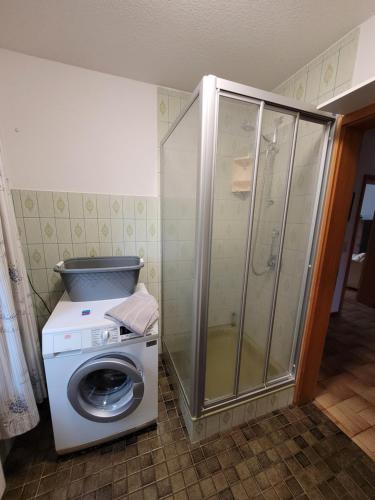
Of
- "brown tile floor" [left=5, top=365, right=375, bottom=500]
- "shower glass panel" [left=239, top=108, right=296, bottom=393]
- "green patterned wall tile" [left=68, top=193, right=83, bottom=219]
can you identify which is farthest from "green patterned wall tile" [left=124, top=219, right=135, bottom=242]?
"brown tile floor" [left=5, top=365, right=375, bottom=500]

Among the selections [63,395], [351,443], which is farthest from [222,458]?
[63,395]

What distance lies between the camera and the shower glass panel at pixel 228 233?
1.07m

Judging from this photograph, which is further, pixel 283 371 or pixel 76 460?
pixel 283 371

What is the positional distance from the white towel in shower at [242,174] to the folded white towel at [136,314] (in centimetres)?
87

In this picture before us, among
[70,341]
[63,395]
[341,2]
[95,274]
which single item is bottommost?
[63,395]

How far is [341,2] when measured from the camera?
968mm

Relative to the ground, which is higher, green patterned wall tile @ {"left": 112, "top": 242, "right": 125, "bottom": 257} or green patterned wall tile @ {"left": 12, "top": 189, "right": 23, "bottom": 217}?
green patterned wall tile @ {"left": 12, "top": 189, "right": 23, "bottom": 217}

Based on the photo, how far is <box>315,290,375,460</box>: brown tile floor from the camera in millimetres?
1395

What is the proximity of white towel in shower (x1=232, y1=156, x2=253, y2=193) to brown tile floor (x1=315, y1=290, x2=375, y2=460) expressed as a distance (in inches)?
67.7

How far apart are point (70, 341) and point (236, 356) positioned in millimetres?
997

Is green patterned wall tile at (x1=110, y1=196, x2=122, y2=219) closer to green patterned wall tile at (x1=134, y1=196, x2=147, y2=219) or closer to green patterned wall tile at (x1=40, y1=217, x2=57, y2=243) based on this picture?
green patterned wall tile at (x1=134, y1=196, x2=147, y2=219)

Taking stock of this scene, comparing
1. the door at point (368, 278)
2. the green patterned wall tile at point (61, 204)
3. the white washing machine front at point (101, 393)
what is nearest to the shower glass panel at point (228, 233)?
the white washing machine front at point (101, 393)

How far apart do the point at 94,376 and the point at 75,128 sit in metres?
1.71

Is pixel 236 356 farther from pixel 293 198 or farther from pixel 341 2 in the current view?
pixel 341 2
